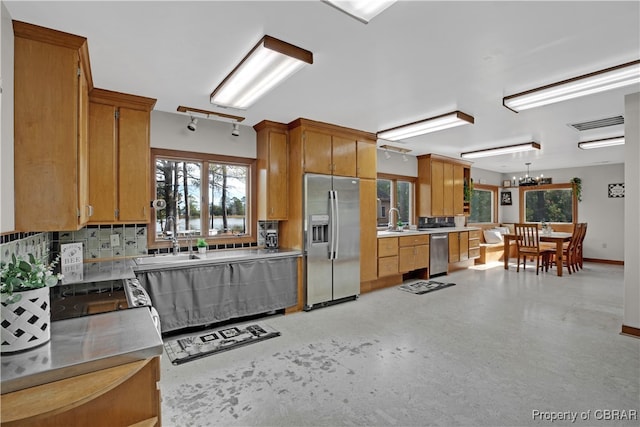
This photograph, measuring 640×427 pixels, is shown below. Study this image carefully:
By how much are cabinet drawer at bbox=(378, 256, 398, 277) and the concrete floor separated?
92 centimetres

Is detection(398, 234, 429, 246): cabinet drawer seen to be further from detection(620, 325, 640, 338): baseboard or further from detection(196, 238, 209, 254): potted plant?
detection(196, 238, 209, 254): potted plant

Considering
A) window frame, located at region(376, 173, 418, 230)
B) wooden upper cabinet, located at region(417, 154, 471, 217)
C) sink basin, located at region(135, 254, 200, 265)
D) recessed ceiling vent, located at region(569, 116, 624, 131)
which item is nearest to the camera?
sink basin, located at region(135, 254, 200, 265)

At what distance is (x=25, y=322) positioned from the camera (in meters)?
1.25

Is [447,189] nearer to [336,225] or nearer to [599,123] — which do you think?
[599,123]

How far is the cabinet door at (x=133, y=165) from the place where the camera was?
121 inches

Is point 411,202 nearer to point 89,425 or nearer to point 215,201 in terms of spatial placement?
point 215,201

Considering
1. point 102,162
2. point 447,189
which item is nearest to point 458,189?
point 447,189

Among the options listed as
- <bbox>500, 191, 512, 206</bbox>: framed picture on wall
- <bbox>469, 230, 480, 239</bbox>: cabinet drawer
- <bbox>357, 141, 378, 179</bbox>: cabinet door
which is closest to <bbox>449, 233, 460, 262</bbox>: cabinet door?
<bbox>469, 230, 480, 239</bbox>: cabinet drawer

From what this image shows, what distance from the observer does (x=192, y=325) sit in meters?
3.28

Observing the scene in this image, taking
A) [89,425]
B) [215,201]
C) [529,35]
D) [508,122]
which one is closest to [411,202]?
[508,122]

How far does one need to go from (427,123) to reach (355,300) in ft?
8.70

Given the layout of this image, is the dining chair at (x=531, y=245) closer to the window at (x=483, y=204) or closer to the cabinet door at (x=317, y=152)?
the window at (x=483, y=204)

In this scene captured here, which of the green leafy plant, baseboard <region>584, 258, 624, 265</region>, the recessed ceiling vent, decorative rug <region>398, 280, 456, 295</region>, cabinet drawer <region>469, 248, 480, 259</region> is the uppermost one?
the recessed ceiling vent

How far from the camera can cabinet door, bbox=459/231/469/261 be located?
6.75 m
